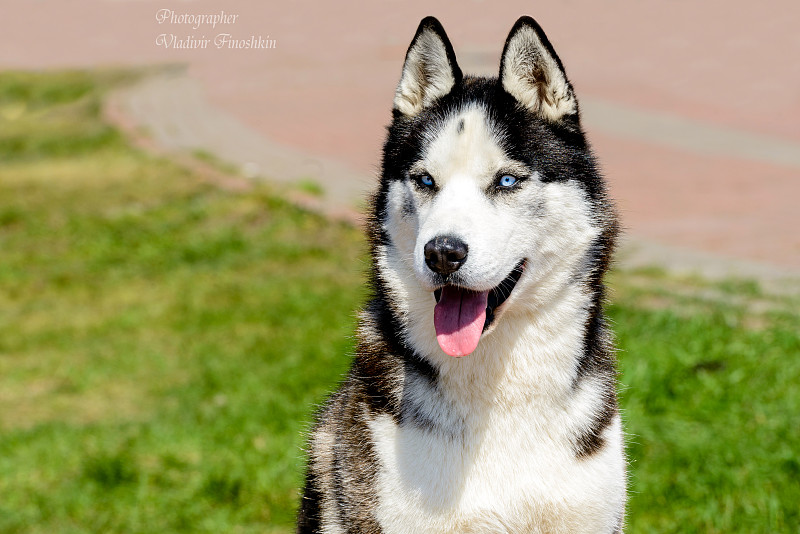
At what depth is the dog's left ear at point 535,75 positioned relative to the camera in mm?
3131

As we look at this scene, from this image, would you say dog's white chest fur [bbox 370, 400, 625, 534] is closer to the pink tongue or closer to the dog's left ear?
the pink tongue

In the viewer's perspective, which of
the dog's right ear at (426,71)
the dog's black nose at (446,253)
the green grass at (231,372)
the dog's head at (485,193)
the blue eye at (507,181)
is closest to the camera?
the dog's black nose at (446,253)

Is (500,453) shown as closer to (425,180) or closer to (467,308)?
(467,308)

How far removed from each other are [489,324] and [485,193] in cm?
40

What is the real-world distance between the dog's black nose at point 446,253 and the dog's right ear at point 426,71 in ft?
2.20

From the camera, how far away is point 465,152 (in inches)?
121

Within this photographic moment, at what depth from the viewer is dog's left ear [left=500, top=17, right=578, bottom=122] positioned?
123 inches

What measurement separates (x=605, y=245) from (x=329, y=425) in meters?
1.15

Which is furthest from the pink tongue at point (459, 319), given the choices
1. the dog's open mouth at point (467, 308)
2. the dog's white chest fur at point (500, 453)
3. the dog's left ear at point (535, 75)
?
the dog's left ear at point (535, 75)

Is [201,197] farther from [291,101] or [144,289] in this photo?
[291,101]

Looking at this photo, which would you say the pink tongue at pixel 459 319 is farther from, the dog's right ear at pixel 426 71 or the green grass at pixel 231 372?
the green grass at pixel 231 372

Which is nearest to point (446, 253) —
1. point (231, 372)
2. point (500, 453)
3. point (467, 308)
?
point (467, 308)

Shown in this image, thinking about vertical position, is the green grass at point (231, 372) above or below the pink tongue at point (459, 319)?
below

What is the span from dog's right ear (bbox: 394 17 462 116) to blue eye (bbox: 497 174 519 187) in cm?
42
